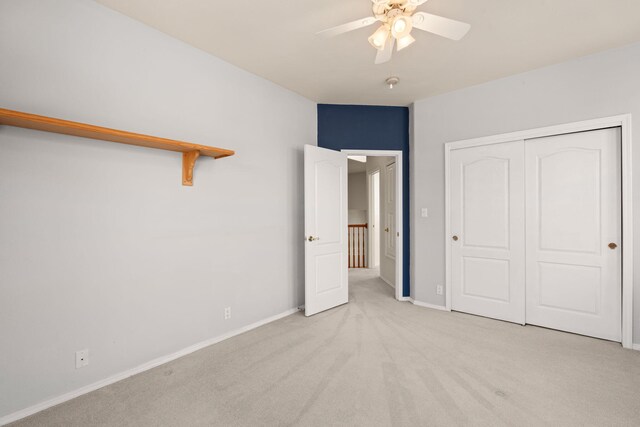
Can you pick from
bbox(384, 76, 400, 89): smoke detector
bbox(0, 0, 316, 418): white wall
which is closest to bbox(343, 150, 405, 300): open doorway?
bbox(384, 76, 400, 89): smoke detector

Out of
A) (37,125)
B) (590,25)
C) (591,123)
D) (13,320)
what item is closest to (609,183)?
(591,123)

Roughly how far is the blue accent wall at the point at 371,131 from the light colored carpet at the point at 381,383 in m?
1.62

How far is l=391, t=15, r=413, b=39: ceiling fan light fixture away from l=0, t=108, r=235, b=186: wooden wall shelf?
152 centimetres

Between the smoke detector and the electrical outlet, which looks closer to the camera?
the electrical outlet

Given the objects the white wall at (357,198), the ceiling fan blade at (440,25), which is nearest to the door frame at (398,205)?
the ceiling fan blade at (440,25)

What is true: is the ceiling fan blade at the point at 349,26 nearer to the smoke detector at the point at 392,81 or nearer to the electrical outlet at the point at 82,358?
the smoke detector at the point at 392,81

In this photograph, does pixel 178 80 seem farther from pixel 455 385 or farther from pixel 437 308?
pixel 437 308

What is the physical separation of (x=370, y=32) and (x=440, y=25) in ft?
2.77

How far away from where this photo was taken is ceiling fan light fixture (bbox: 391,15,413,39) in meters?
1.84

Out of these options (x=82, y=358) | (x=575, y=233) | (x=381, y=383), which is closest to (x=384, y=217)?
(x=575, y=233)

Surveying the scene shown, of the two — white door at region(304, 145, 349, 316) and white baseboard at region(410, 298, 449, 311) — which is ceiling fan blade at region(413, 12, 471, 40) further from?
white baseboard at region(410, 298, 449, 311)

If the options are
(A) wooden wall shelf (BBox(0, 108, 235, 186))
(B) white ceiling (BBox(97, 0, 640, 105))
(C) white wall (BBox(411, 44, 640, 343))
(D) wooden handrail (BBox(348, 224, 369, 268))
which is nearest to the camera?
(A) wooden wall shelf (BBox(0, 108, 235, 186))

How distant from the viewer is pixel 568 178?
3043 mm

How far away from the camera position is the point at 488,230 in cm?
351
